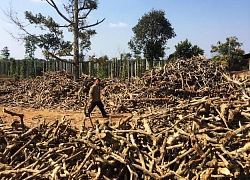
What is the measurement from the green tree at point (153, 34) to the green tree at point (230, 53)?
4.46 m

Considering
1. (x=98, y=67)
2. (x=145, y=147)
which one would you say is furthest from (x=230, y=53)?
(x=145, y=147)

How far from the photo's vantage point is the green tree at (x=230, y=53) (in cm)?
2216

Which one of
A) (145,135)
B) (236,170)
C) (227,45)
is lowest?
(236,170)

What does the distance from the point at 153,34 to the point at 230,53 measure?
6586 mm

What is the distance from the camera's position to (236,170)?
8.25 ft

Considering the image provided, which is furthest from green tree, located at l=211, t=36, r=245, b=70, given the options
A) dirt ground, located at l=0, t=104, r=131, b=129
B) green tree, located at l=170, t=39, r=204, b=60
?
dirt ground, located at l=0, t=104, r=131, b=129

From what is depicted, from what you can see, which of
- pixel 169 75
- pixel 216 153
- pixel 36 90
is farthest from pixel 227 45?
pixel 216 153

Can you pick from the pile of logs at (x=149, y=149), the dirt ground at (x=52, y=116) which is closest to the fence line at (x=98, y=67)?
the dirt ground at (x=52, y=116)

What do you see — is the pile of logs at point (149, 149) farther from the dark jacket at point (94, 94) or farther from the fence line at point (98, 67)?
the fence line at point (98, 67)

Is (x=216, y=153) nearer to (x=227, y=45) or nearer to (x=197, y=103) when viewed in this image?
(x=197, y=103)

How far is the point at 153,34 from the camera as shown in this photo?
970 inches

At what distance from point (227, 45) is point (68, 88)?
50.2 feet

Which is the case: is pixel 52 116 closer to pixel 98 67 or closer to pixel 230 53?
pixel 98 67

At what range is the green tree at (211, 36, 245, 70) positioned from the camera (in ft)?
72.7
